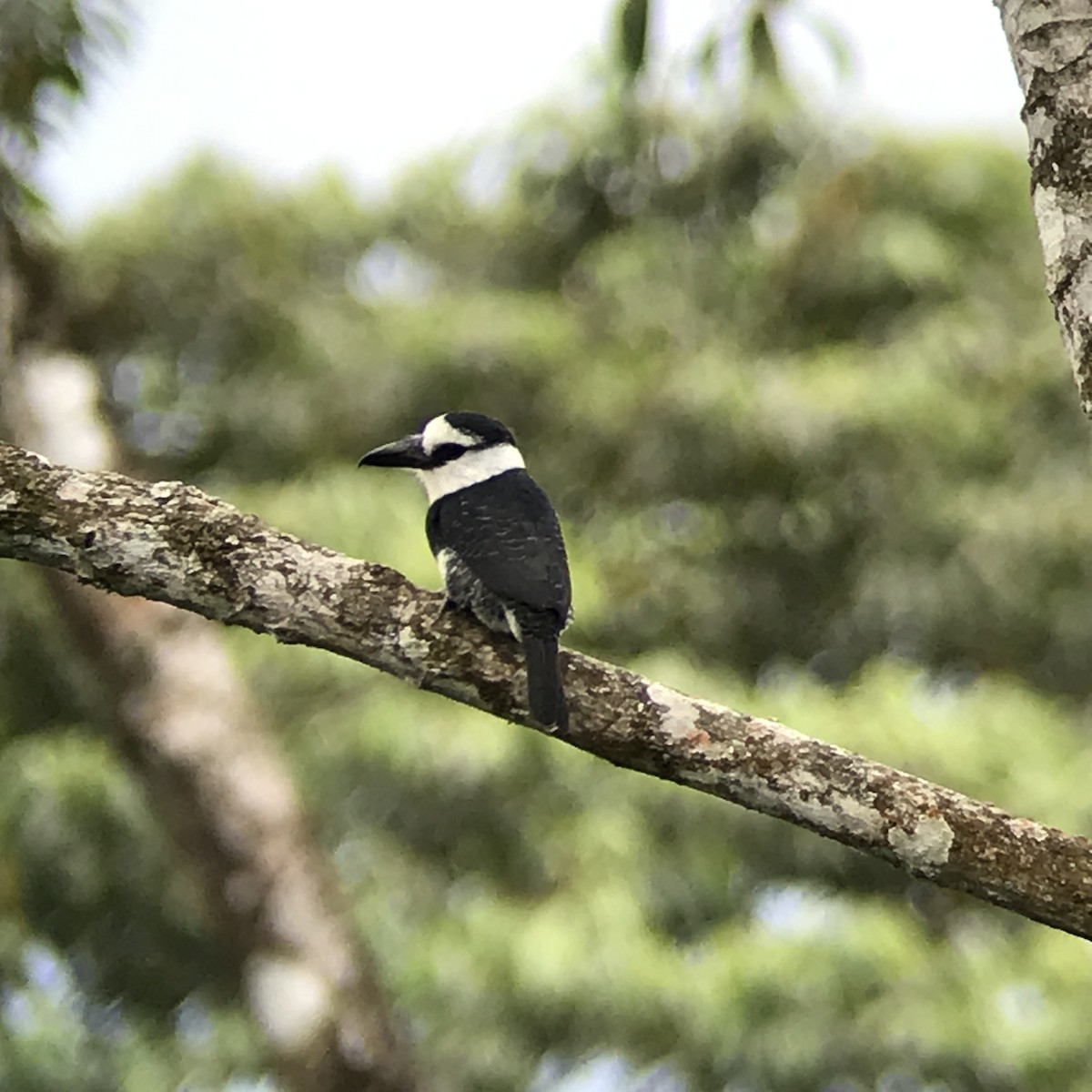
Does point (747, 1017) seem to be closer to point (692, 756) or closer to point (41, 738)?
point (41, 738)

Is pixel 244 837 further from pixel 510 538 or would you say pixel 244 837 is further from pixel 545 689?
pixel 545 689

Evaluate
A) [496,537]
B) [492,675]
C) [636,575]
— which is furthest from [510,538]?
[636,575]

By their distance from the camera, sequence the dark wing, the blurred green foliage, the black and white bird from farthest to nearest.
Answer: the blurred green foliage → the dark wing → the black and white bird

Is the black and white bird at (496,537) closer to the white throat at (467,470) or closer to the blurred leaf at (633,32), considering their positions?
the white throat at (467,470)

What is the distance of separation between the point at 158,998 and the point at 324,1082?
2823 millimetres

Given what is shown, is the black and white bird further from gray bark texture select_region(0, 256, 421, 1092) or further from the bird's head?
gray bark texture select_region(0, 256, 421, 1092)

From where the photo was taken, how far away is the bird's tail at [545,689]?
1354 millimetres

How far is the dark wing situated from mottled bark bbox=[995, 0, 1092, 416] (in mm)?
596

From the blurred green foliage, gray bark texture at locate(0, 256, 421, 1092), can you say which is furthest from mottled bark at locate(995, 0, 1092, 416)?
the blurred green foliage

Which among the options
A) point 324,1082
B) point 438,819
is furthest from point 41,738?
point 324,1082

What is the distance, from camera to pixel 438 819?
4.62 m

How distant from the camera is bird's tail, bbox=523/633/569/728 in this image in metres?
1.35

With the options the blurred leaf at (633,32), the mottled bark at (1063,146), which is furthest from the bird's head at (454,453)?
the mottled bark at (1063,146)

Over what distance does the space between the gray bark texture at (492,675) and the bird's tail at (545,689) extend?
0.04 ft
